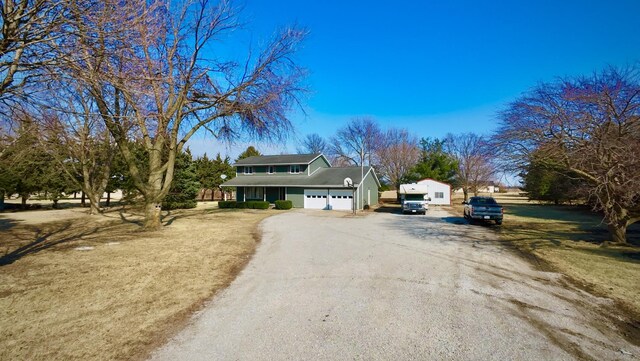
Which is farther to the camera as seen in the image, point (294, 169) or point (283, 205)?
point (294, 169)

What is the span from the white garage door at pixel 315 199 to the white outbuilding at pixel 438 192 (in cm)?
1510

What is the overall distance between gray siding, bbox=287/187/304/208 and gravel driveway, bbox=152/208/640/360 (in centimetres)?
2380

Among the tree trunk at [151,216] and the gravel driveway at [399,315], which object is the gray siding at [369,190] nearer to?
the tree trunk at [151,216]

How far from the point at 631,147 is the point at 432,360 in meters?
10.6

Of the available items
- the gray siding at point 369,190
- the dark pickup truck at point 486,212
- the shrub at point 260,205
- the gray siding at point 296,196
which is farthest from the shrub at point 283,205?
the dark pickup truck at point 486,212

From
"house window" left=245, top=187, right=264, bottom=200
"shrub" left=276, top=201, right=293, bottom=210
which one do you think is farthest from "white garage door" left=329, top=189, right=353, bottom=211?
"house window" left=245, top=187, right=264, bottom=200

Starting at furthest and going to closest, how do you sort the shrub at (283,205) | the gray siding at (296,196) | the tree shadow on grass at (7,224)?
the gray siding at (296,196)
the shrub at (283,205)
the tree shadow on grass at (7,224)

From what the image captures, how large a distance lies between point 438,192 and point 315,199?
17.6m

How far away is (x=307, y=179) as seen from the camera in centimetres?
3441

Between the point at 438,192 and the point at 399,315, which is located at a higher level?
the point at 438,192

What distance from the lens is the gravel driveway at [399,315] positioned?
4.21 m

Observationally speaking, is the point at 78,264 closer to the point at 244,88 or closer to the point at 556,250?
the point at 244,88

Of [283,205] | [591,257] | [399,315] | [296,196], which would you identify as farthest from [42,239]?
[296,196]

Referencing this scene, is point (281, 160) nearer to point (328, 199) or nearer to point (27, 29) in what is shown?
point (328, 199)
